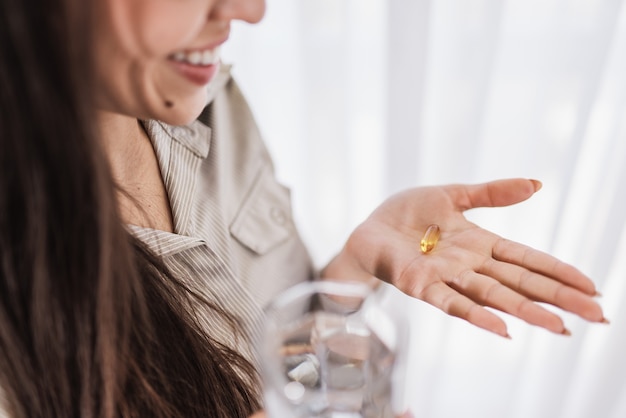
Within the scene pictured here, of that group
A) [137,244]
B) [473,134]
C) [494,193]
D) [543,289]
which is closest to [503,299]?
[543,289]

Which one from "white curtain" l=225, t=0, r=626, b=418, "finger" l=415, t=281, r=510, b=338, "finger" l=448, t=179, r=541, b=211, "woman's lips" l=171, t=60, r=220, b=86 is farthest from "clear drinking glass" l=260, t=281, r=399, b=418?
"white curtain" l=225, t=0, r=626, b=418

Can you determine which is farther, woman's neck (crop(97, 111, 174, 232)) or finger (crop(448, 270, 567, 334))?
woman's neck (crop(97, 111, 174, 232))

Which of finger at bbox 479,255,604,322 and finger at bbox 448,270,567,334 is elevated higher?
finger at bbox 479,255,604,322

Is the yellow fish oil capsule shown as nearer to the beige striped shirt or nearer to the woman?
the woman

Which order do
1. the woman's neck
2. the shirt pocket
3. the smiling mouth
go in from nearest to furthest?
the smiling mouth < the woman's neck < the shirt pocket

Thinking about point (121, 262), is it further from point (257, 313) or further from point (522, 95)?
point (522, 95)

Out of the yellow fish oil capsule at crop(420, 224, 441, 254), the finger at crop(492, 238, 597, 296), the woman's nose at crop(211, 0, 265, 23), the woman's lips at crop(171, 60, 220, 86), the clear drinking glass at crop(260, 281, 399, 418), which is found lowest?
the clear drinking glass at crop(260, 281, 399, 418)

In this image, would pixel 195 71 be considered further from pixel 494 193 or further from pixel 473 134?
pixel 473 134
